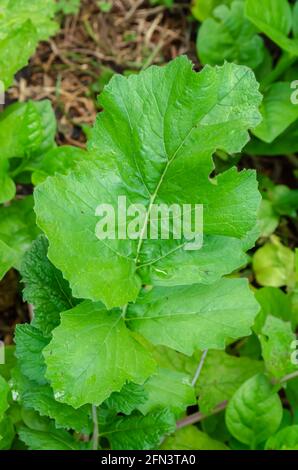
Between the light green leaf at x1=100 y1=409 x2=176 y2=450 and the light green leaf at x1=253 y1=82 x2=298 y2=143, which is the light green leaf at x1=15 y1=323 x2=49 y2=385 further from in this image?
the light green leaf at x1=253 y1=82 x2=298 y2=143

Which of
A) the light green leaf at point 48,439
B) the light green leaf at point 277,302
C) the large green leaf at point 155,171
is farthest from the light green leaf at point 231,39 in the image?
the light green leaf at point 48,439

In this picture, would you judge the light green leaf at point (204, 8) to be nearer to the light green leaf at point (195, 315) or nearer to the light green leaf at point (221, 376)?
the light green leaf at point (221, 376)

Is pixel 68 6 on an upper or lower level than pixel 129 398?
upper

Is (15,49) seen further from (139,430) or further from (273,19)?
(139,430)

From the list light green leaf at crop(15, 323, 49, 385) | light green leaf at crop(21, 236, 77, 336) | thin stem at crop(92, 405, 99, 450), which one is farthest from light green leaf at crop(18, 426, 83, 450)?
light green leaf at crop(21, 236, 77, 336)

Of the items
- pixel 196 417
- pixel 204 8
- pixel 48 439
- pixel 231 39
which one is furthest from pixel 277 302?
pixel 204 8
